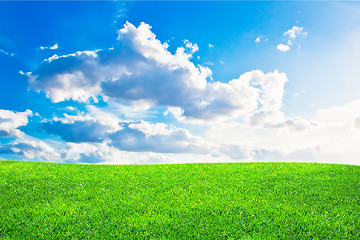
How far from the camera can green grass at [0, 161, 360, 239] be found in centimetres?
1343

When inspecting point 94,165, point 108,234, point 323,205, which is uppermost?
point 94,165

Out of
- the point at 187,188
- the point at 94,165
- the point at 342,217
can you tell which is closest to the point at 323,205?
the point at 342,217

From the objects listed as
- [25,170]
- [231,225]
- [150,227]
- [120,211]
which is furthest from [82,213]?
[25,170]

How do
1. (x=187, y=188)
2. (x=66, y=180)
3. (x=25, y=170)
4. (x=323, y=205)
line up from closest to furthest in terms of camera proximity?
1. (x=323, y=205)
2. (x=187, y=188)
3. (x=66, y=180)
4. (x=25, y=170)

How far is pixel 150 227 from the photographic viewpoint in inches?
533

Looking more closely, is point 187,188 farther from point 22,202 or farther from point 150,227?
point 22,202

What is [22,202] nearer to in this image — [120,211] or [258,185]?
[120,211]

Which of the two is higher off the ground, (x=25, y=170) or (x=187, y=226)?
(x=25, y=170)

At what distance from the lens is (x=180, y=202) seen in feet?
52.8

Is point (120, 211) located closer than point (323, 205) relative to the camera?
Yes

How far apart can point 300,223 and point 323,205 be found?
2.96 m

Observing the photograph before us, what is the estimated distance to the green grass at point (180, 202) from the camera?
1343cm

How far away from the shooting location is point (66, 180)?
19.9 metres

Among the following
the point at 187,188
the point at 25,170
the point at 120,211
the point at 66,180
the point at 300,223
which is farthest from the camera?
A: the point at 25,170
